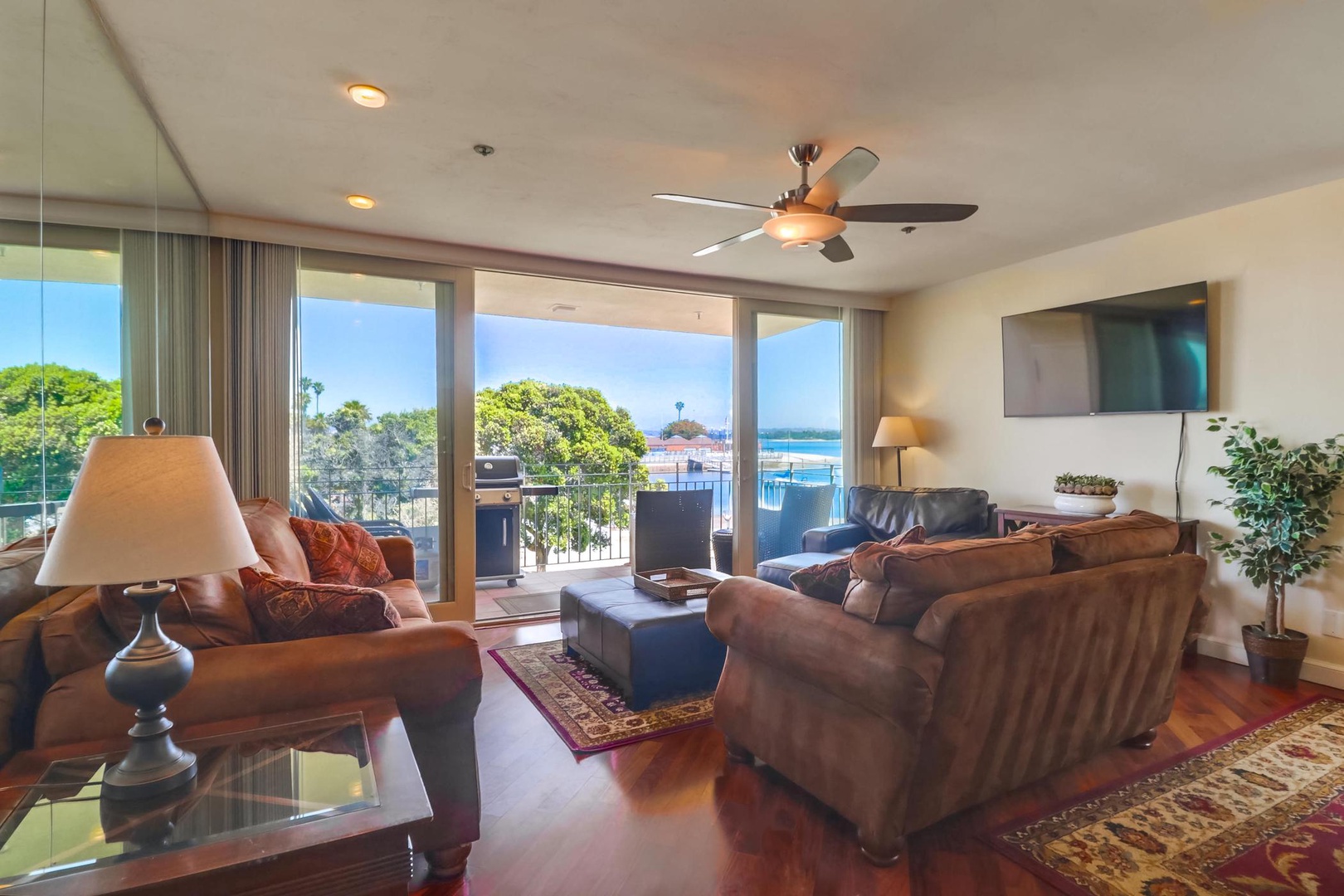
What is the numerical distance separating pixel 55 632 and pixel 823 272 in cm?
455

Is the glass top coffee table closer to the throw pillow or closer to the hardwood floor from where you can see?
the hardwood floor

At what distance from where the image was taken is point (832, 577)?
208cm

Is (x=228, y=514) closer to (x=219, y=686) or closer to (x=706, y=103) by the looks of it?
(x=219, y=686)

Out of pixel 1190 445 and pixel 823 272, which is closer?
pixel 1190 445

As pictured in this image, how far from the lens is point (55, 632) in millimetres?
1439

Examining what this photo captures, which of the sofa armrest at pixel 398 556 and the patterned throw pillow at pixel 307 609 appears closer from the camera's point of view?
the patterned throw pillow at pixel 307 609

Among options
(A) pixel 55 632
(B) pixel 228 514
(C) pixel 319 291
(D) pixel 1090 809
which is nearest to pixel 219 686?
(A) pixel 55 632

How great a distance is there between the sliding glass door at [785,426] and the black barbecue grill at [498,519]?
1.90m

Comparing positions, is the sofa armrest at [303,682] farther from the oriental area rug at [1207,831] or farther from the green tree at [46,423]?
the oriental area rug at [1207,831]

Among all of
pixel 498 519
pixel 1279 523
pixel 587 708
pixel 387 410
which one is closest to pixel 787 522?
pixel 498 519

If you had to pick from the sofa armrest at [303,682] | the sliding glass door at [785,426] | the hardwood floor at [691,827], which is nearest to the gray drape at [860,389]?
the sliding glass door at [785,426]

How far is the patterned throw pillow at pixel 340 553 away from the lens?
3.05m

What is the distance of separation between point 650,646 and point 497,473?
3084 mm

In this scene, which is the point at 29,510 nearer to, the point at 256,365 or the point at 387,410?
the point at 256,365
